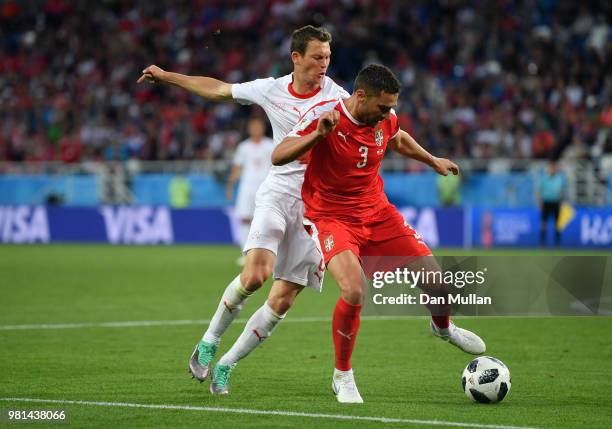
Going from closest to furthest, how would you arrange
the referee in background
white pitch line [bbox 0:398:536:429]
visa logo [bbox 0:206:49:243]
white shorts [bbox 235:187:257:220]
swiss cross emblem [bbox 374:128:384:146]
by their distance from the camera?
white pitch line [bbox 0:398:536:429]
swiss cross emblem [bbox 374:128:384:146]
white shorts [bbox 235:187:257:220]
the referee in background
visa logo [bbox 0:206:49:243]

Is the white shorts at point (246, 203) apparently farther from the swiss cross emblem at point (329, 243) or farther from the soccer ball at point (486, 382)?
the soccer ball at point (486, 382)

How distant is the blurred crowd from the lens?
25.8 m

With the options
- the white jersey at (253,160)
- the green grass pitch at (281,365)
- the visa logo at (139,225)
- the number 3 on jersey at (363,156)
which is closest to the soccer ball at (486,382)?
the green grass pitch at (281,365)

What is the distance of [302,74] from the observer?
25.9 ft

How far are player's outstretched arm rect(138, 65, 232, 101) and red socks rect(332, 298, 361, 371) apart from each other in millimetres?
1879

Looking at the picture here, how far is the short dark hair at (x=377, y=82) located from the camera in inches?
272

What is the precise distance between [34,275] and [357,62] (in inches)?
526

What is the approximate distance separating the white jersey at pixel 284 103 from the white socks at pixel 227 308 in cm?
76

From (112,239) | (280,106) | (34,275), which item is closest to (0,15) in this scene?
(112,239)

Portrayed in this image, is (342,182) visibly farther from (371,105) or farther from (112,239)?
(112,239)

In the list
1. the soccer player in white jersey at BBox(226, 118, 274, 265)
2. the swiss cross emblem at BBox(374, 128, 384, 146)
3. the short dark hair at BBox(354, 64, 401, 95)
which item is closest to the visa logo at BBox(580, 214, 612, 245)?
the soccer player in white jersey at BBox(226, 118, 274, 265)

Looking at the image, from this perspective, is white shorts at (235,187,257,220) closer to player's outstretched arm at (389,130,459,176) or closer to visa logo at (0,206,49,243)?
visa logo at (0,206,49,243)

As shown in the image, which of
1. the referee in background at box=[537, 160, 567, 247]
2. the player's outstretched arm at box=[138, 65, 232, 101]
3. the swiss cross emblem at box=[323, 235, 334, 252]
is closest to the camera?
the swiss cross emblem at box=[323, 235, 334, 252]

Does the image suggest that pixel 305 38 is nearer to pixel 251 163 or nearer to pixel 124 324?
pixel 124 324
